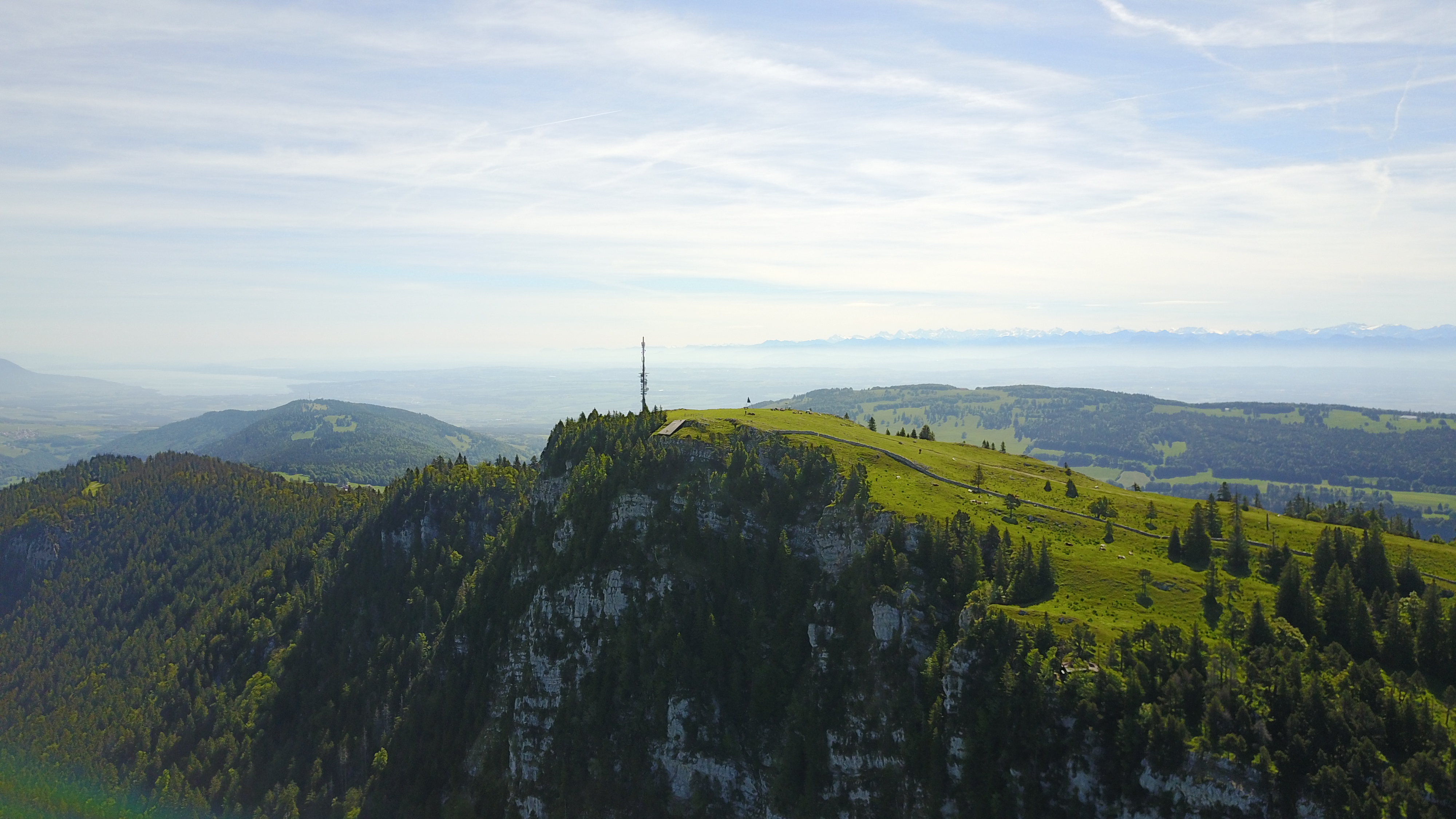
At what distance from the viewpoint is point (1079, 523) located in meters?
104

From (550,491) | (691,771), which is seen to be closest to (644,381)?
(550,491)

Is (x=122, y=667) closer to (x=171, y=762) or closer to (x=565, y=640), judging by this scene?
(x=171, y=762)

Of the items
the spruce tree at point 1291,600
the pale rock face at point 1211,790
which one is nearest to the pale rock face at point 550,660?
the pale rock face at point 1211,790

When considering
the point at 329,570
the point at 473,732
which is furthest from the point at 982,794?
the point at 329,570

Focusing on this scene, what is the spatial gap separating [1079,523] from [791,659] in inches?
1687

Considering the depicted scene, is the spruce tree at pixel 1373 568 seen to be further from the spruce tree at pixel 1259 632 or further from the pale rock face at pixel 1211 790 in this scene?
the pale rock face at pixel 1211 790

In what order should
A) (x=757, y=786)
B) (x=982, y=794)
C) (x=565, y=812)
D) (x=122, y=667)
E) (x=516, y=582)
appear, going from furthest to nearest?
(x=122, y=667) → (x=516, y=582) → (x=565, y=812) → (x=757, y=786) → (x=982, y=794)

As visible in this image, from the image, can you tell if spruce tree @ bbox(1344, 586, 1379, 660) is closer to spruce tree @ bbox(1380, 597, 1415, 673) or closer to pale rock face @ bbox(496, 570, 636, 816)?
spruce tree @ bbox(1380, 597, 1415, 673)

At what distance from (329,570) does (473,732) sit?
81.5 meters

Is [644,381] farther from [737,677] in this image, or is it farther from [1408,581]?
[1408,581]

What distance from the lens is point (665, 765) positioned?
333 ft

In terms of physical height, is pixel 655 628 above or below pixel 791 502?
below

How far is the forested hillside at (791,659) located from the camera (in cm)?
6838

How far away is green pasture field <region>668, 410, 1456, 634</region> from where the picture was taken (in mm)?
81438
